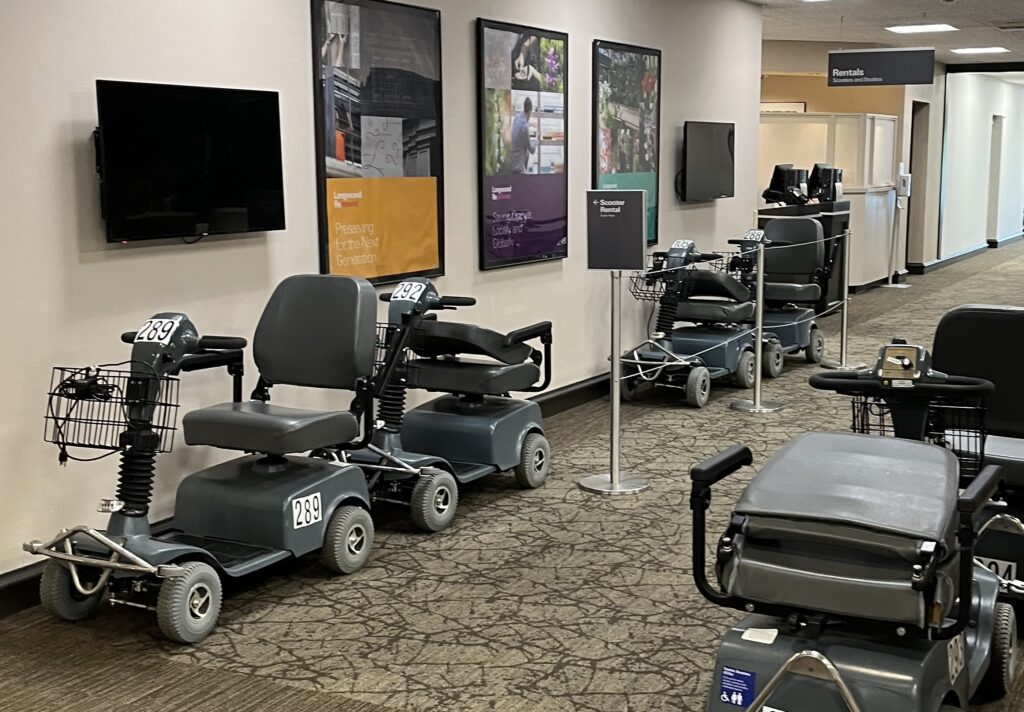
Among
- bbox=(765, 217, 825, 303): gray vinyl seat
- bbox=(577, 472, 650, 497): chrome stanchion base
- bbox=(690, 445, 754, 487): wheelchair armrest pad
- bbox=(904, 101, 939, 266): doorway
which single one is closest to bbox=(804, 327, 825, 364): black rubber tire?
bbox=(765, 217, 825, 303): gray vinyl seat

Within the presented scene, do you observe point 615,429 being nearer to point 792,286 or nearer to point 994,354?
point 994,354

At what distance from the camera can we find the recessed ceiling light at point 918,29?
11.8m

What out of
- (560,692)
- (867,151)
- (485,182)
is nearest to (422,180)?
(485,182)

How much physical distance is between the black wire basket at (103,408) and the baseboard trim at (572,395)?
9.73 feet

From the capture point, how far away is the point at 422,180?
5.71m

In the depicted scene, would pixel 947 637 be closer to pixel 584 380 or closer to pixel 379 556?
pixel 379 556

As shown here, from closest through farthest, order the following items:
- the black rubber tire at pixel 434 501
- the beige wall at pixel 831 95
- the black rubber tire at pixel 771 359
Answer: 1. the black rubber tire at pixel 434 501
2. the black rubber tire at pixel 771 359
3. the beige wall at pixel 831 95

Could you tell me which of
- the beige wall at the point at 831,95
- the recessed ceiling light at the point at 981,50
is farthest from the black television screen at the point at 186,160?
the recessed ceiling light at the point at 981,50

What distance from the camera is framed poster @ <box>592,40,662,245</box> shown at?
730cm

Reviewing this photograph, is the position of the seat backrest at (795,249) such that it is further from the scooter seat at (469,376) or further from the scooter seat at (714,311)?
the scooter seat at (469,376)

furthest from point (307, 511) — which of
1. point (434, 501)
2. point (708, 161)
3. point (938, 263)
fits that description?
point (938, 263)

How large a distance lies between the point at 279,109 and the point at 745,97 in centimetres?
549

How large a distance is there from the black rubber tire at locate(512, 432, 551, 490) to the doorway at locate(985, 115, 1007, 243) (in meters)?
17.0

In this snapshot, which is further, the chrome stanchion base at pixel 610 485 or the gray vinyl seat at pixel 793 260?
the gray vinyl seat at pixel 793 260
